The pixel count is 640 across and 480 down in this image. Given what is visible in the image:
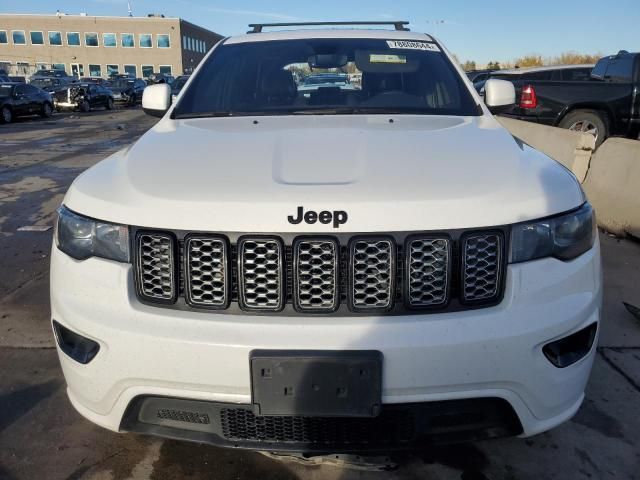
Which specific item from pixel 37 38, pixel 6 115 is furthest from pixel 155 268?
pixel 37 38

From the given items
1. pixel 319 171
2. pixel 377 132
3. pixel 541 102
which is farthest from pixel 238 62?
pixel 541 102

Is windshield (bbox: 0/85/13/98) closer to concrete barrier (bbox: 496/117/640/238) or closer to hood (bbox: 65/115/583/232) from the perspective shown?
concrete barrier (bbox: 496/117/640/238)

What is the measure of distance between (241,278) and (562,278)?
3.54ft

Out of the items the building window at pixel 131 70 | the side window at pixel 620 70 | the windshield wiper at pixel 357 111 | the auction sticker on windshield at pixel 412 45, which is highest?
the building window at pixel 131 70

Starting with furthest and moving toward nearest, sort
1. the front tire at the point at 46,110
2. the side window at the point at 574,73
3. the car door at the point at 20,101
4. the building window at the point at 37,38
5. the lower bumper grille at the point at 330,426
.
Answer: the building window at the point at 37,38 → the front tire at the point at 46,110 → the car door at the point at 20,101 → the side window at the point at 574,73 → the lower bumper grille at the point at 330,426

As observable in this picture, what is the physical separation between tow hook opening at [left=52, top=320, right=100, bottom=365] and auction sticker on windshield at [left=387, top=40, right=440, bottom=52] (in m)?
2.46

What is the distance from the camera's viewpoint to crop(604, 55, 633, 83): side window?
1016 cm

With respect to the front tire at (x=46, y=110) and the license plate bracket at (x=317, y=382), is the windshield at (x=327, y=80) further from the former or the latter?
the front tire at (x=46, y=110)

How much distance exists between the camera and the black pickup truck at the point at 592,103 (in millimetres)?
9961

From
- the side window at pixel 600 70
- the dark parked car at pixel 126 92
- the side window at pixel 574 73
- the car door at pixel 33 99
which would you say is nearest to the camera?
the side window at pixel 600 70

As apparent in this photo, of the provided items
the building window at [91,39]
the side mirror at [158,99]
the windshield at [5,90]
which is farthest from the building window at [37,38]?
the side mirror at [158,99]

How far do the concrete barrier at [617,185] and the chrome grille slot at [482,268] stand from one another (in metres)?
4.38

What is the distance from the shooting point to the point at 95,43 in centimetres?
7362

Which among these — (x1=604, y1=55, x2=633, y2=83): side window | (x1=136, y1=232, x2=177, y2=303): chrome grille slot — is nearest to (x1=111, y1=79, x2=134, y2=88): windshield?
(x1=604, y1=55, x2=633, y2=83): side window
